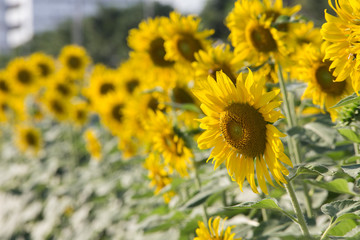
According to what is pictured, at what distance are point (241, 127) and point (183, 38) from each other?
1087mm

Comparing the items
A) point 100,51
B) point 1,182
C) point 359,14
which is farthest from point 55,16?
point 359,14

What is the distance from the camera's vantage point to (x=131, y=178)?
11.1 ft

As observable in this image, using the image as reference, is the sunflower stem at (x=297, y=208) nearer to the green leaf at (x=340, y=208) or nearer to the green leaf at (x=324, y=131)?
the green leaf at (x=340, y=208)

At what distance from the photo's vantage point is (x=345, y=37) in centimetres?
105

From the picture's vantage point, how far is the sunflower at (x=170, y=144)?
1.97m

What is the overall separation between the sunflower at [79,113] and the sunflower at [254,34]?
10.00ft

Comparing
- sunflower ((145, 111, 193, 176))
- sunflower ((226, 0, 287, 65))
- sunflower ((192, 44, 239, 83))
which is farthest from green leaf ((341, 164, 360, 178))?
sunflower ((145, 111, 193, 176))

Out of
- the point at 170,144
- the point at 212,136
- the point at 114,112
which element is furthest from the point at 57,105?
the point at 212,136

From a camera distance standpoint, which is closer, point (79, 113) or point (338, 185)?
point (338, 185)

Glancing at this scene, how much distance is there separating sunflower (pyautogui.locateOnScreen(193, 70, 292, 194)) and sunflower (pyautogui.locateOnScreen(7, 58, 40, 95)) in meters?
4.14

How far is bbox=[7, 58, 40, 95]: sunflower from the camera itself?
497cm

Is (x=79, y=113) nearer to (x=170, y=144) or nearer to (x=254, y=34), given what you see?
(x=170, y=144)

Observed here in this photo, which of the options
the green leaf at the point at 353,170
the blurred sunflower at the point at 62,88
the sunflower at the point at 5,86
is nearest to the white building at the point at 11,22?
the sunflower at the point at 5,86

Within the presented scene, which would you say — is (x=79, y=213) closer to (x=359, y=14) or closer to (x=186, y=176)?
(x=186, y=176)
